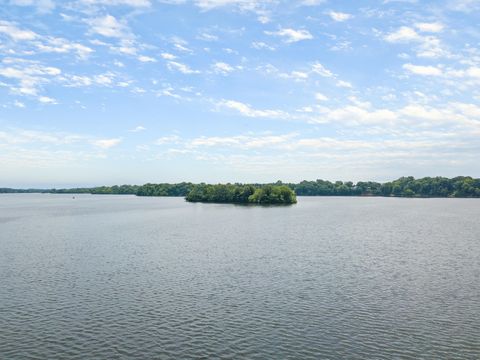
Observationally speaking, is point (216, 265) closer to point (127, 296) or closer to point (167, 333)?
point (127, 296)

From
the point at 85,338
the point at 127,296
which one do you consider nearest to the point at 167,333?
the point at 85,338

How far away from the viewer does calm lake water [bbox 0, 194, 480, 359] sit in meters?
29.1

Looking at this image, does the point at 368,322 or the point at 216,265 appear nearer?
the point at 368,322

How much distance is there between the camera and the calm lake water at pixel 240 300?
2914cm

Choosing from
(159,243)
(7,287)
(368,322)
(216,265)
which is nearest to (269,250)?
(216,265)

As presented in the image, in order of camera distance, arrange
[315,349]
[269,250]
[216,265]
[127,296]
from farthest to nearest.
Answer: [269,250] < [216,265] < [127,296] < [315,349]

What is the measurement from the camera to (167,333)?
31.5m

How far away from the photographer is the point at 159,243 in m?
77.1

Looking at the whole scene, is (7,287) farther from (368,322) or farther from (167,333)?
(368,322)

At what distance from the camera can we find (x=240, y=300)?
40.0 metres

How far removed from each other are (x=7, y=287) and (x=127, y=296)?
46.9 feet

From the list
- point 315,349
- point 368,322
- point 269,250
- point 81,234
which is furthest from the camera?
point 81,234

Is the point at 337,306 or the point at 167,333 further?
the point at 337,306

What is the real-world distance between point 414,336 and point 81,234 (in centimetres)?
7593
